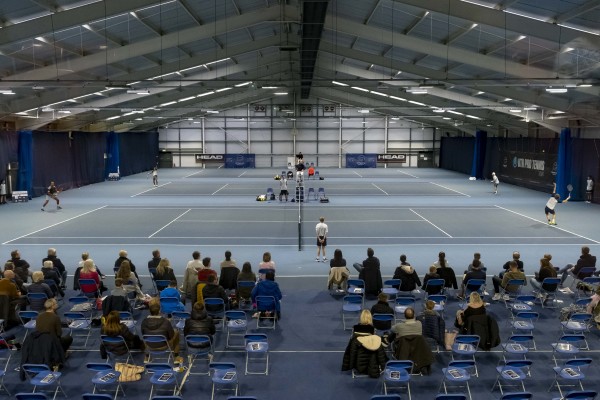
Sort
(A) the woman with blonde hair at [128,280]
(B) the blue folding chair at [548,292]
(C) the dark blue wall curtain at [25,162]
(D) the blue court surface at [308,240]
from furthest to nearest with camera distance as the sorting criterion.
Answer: (C) the dark blue wall curtain at [25,162] < (B) the blue folding chair at [548,292] < (A) the woman with blonde hair at [128,280] < (D) the blue court surface at [308,240]

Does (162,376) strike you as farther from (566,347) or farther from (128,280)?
(566,347)

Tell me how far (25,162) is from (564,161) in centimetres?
3590

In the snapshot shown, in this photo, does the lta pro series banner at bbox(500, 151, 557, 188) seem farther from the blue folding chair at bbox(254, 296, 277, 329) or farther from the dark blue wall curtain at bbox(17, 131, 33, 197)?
the dark blue wall curtain at bbox(17, 131, 33, 197)

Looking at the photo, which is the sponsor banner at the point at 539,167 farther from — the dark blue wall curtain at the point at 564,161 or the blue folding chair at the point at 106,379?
the blue folding chair at the point at 106,379

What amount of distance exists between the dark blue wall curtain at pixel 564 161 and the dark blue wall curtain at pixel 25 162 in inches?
1395

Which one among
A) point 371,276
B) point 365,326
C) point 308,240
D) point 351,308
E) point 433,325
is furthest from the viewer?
point 308,240

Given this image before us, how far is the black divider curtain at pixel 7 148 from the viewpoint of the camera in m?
38.3

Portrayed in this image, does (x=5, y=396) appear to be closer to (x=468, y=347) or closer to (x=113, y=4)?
(x=468, y=347)

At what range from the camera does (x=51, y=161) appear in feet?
151

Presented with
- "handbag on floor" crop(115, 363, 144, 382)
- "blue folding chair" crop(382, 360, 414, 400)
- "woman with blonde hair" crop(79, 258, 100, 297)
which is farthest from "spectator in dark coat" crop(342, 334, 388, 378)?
"woman with blonde hair" crop(79, 258, 100, 297)

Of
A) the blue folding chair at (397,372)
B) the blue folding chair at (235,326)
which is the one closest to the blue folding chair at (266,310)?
the blue folding chair at (235,326)

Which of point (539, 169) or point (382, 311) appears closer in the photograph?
point (382, 311)

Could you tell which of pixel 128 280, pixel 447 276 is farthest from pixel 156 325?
pixel 447 276

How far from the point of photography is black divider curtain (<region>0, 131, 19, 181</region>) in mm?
38303
